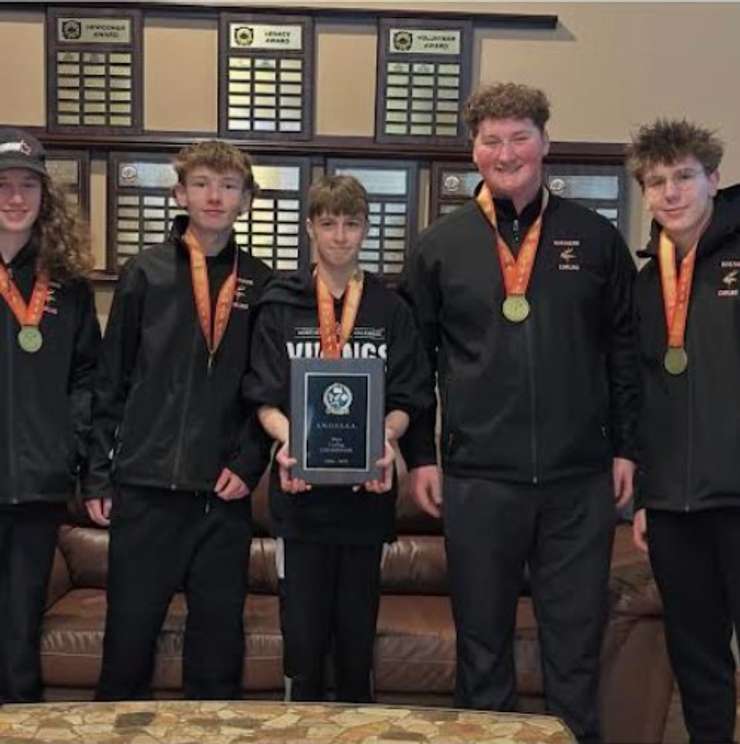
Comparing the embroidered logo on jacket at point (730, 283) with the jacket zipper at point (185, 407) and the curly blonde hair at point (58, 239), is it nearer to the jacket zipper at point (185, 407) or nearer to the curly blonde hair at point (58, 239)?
the jacket zipper at point (185, 407)

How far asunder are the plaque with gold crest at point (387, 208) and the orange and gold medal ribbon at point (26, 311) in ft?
4.65

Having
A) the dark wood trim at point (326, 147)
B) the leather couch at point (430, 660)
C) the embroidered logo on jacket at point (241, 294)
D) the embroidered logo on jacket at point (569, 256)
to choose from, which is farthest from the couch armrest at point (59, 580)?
the embroidered logo on jacket at point (569, 256)

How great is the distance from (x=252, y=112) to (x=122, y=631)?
1.88 metres

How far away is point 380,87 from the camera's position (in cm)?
348

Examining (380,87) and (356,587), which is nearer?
(356,587)

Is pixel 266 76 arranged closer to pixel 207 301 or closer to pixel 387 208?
pixel 387 208

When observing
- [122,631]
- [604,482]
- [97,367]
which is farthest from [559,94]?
[122,631]

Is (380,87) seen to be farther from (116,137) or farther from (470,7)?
(116,137)

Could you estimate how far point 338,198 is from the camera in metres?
2.29

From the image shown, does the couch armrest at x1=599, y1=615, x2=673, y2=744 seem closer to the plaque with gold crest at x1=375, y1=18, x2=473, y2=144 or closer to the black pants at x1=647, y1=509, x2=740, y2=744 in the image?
the black pants at x1=647, y1=509, x2=740, y2=744

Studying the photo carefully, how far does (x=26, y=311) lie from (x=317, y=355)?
0.70 meters

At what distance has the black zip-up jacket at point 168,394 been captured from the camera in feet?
7.66

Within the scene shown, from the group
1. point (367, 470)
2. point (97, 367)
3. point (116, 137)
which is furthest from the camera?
point (116, 137)

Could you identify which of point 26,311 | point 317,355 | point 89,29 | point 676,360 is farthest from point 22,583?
point 89,29
